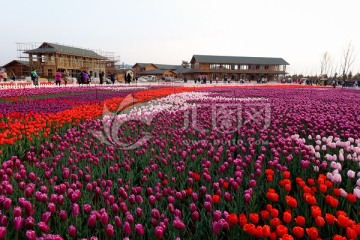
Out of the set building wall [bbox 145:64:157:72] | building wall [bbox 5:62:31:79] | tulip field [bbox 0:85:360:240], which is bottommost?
tulip field [bbox 0:85:360:240]

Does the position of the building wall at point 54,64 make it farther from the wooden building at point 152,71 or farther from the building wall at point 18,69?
the wooden building at point 152,71

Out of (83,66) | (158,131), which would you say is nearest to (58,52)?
(83,66)

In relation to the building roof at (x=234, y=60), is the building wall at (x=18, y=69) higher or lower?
lower

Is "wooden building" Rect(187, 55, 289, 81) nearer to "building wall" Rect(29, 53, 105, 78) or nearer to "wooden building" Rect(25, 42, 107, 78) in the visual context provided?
"wooden building" Rect(25, 42, 107, 78)

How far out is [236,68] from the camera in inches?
3511

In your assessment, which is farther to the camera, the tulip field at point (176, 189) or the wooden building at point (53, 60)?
the wooden building at point (53, 60)

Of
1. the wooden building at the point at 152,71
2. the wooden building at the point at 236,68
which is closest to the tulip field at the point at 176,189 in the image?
the wooden building at the point at 236,68

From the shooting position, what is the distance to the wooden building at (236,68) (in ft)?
283

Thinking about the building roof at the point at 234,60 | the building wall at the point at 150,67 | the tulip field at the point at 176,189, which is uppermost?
the building roof at the point at 234,60

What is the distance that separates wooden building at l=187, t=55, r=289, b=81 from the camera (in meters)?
86.4

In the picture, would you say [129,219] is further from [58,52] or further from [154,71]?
[154,71]

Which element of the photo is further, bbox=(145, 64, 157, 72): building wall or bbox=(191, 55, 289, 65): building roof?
bbox=(145, 64, 157, 72): building wall

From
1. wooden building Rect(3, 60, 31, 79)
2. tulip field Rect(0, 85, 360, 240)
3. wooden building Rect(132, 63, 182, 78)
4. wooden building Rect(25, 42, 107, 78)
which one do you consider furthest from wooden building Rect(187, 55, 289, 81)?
tulip field Rect(0, 85, 360, 240)

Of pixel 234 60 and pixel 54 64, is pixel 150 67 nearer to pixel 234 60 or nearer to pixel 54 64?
pixel 234 60
